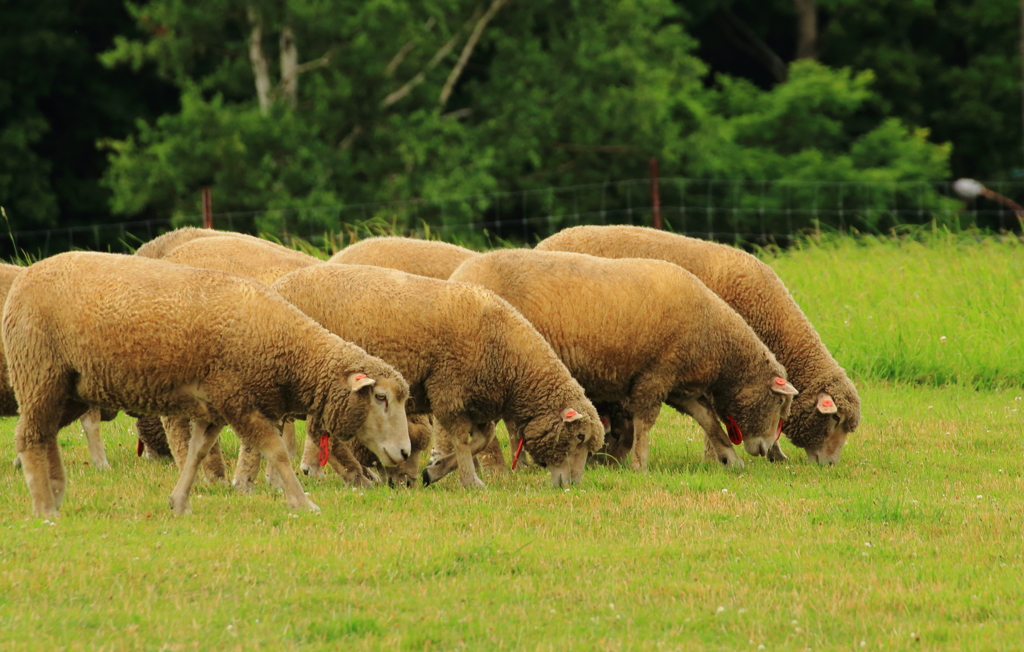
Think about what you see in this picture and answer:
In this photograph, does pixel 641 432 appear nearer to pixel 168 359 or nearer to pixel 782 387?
pixel 782 387

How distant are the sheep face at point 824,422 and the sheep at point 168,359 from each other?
145 inches

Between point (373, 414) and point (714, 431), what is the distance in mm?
3117

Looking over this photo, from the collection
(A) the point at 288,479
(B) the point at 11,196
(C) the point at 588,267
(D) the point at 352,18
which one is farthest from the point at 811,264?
(B) the point at 11,196

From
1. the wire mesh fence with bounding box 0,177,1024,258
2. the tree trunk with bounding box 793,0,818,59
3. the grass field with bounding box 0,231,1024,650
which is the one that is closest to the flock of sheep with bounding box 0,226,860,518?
the grass field with bounding box 0,231,1024,650

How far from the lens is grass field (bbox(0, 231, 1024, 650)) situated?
5277 millimetres

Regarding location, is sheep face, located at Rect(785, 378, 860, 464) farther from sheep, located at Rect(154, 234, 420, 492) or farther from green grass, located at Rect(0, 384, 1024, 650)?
sheep, located at Rect(154, 234, 420, 492)

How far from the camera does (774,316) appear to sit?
406 inches

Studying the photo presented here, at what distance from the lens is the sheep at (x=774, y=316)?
9906mm

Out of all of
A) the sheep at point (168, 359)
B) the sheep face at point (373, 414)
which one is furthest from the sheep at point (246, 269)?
the sheep at point (168, 359)

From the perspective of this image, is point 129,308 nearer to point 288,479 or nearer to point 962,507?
point 288,479

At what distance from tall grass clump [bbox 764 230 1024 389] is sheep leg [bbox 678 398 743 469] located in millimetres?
4053

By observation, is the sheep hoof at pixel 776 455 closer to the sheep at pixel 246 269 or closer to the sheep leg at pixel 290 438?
the sheep at pixel 246 269

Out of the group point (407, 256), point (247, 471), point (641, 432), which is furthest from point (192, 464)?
point (641, 432)

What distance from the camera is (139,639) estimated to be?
5.08 m
